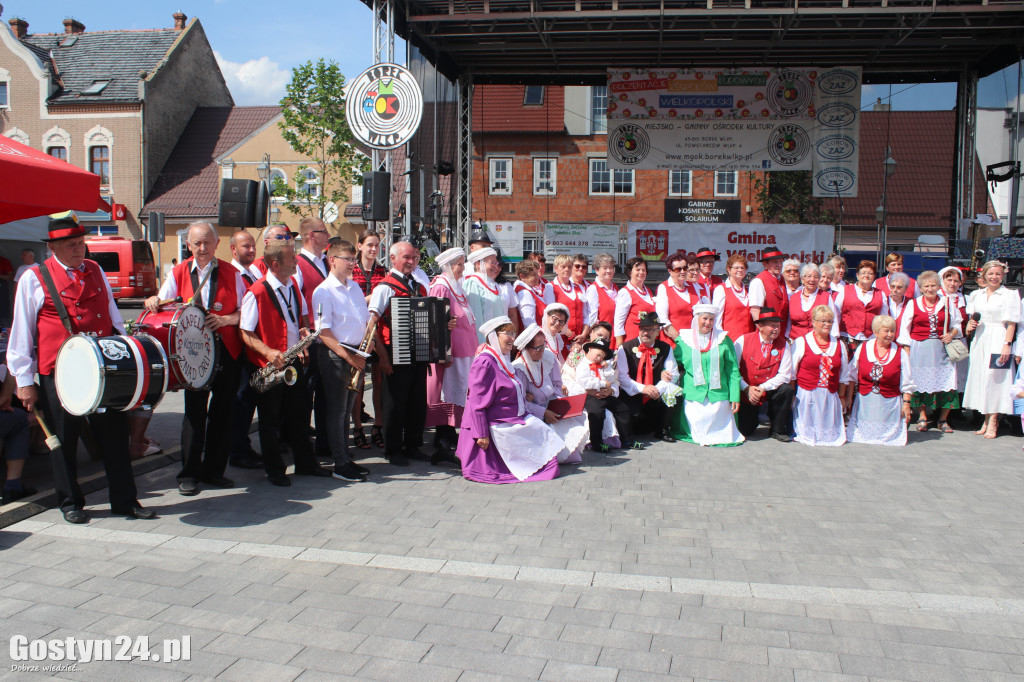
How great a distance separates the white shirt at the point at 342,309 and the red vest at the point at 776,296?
4.45m

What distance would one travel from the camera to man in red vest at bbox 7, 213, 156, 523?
479 centimetres

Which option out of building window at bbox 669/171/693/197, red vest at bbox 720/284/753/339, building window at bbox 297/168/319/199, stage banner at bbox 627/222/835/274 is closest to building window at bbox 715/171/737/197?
building window at bbox 669/171/693/197

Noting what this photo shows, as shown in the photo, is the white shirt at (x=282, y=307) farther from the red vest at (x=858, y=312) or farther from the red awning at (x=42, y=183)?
the red vest at (x=858, y=312)

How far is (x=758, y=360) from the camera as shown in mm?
7758

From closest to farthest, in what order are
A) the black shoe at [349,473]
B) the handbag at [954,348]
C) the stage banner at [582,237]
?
the black shoe at [349,473] < the handbag at [954,348] < the stage banner at [582,237]

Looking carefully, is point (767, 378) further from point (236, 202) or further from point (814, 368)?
point (236, 202)

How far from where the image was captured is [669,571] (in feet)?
13.9

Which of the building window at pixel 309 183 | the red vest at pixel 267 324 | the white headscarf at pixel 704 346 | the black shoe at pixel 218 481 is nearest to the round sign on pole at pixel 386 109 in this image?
the white headscarf at pixel 704 346

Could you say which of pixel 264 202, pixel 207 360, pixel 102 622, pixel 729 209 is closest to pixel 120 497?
pixel 207 360

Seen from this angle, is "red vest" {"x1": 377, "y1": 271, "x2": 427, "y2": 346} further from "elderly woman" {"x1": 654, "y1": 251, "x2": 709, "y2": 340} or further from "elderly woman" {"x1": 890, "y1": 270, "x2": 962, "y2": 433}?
"elderly woman" {"x1": 890, "y1": 270, "x2": 962, "y2": 433}

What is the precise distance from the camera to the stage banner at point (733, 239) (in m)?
14.4

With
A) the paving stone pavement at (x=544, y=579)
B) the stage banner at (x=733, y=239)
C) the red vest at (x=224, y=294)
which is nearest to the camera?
the paving stone pavement at (x=544, y=579)

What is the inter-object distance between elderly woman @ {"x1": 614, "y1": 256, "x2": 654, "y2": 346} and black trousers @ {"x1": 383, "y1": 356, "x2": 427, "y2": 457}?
8.72ft

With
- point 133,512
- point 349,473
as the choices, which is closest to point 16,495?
point 133,512
